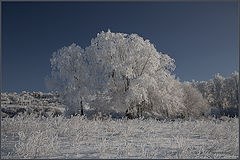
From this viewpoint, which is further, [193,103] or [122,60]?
[193,103]

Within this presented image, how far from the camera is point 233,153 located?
5219mm

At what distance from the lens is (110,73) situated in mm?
18000

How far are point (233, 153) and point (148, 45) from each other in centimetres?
1390

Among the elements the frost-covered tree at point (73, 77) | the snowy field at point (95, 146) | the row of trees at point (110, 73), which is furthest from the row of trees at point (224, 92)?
the snowy field at point (95, 146)

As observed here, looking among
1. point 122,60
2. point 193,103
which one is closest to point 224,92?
point 193,103

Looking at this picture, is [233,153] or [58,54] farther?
[58,54]

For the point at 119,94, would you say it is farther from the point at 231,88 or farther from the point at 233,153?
the point at 231,88

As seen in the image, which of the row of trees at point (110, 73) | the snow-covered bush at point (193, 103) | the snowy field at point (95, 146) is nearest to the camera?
the snowy field at point (95, 146)

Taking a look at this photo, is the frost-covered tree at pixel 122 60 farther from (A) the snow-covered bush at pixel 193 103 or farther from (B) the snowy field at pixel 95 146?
(A) the snow-covered bush at pixel 193 103

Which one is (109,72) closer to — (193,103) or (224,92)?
(193,103)

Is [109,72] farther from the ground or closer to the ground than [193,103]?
farther from the ground

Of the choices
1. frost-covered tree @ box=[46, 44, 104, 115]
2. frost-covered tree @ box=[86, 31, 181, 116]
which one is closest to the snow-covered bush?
frost-covered tree @ box=[86, 31, 181, 116]

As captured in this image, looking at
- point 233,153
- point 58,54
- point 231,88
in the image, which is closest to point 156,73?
point 58,54

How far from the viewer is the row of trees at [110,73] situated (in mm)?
17344
